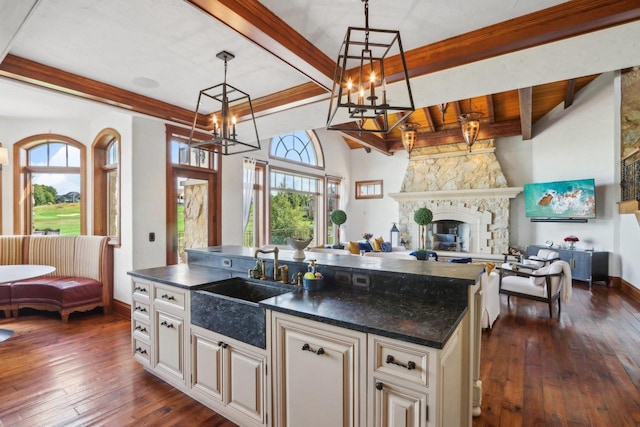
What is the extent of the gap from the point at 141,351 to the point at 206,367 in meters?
0.97

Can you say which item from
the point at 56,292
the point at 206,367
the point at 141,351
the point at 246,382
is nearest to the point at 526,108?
the point at 246,382

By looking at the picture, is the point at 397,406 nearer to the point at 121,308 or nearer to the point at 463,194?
the point at 121,308

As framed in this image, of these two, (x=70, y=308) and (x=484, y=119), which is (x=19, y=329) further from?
(x=484, y=119)

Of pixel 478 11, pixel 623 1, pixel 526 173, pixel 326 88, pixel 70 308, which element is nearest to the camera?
pixel 623 1

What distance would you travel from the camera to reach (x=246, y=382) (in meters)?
1.95

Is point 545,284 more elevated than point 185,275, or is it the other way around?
point 185,275

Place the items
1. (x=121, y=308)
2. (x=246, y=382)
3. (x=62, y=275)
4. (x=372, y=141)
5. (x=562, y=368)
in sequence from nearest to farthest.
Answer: (x=246, y=382)
(x=562, y=368)
(x=121, y=308)
(x=62, y=275)
(x=372, y=141)

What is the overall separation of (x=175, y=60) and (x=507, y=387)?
4033 mm

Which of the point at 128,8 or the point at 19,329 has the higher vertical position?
the point at 128,8

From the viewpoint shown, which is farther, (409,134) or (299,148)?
(299,148)

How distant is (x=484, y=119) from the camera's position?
7816 mm

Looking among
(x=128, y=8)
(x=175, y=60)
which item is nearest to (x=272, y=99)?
(x=175, y=60)

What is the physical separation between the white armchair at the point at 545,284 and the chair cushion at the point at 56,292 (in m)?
5.84

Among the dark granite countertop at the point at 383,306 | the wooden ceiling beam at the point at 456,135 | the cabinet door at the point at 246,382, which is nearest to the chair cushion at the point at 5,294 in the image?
the dark granite countertop at the point at 383,306
